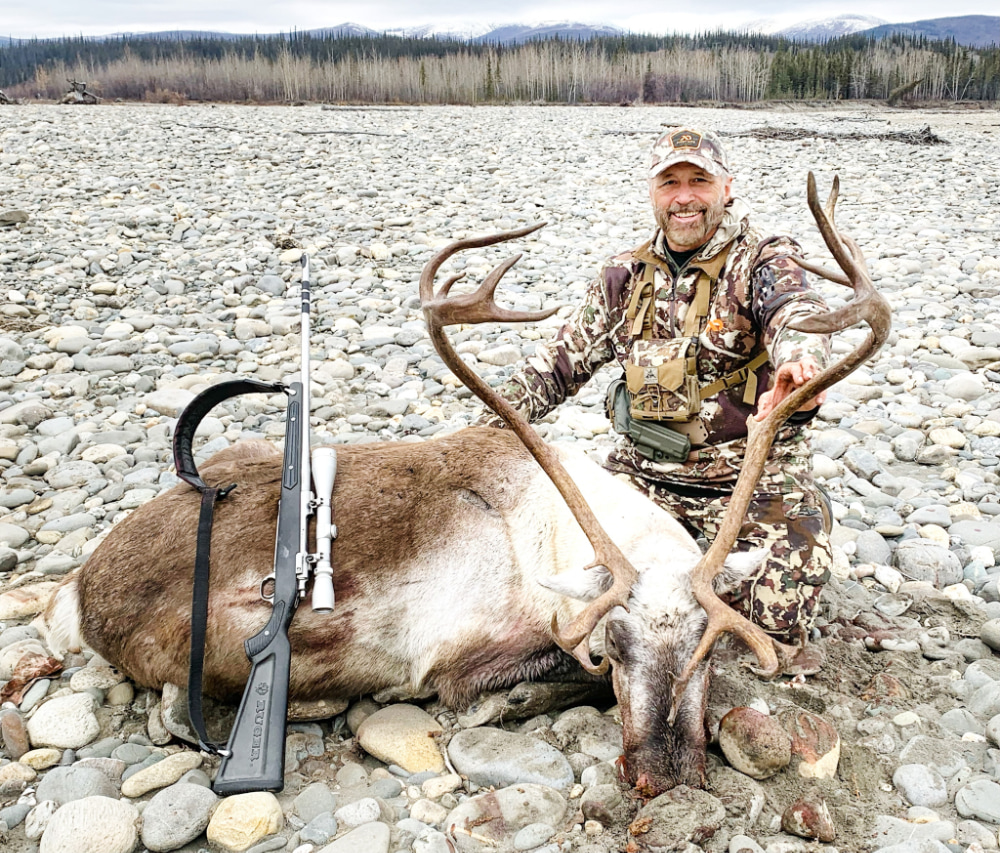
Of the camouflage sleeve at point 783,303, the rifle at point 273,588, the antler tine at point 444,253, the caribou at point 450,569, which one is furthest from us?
the camouflage sleeve at point 783,303

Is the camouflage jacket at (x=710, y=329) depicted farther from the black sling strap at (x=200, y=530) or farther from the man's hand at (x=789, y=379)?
the black sling strap at (x=200, y=530)

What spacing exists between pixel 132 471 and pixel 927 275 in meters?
8.27

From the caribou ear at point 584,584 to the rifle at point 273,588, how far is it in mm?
949

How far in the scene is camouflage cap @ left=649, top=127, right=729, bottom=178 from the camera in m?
4.54

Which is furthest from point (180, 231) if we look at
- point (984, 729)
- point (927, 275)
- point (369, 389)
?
point (984, 729)

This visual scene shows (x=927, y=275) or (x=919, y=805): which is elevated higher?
(x=927, y=275)

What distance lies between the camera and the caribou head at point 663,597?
307 centimetres

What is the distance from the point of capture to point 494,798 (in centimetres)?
321

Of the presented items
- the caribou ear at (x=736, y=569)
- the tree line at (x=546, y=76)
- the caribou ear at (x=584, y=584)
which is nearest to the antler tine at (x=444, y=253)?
the caribou ear at (x=584, y=584)

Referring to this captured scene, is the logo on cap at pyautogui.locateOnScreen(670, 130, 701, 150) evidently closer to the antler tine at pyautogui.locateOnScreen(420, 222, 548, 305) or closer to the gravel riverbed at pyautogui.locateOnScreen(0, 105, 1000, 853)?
the antler tine at pyautogui.locateOnScreen(420, 222, 548, 305)

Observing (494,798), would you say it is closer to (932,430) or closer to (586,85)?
(932,430)

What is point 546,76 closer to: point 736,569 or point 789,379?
point 789,379

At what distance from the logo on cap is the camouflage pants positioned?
177 centimetres

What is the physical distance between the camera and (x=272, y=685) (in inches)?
133
